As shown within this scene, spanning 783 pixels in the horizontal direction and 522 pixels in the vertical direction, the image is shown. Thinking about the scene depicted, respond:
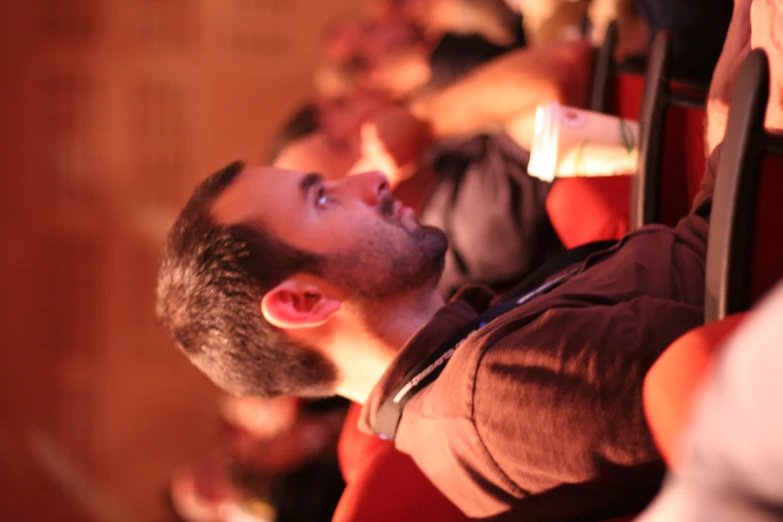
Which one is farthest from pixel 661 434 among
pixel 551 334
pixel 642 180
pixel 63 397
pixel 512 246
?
pixel 63 397

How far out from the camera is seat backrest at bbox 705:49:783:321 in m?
0.60

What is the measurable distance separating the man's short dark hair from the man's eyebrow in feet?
0.28

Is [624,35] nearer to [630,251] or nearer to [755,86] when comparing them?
Result: [630,251]

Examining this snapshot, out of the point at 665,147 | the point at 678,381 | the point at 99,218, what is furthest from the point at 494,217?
the point at 99,218

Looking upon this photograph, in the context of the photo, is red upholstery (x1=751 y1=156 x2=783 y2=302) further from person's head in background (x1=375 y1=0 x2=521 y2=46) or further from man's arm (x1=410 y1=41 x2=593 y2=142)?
person's head in background (x1=375 y1=0 x2=521 y2=46)

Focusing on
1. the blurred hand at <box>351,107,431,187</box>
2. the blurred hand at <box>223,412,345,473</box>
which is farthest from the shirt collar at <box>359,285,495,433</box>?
the blurred hand at <box>223,412,345,473</box>

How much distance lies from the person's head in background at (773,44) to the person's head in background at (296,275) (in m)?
0.47

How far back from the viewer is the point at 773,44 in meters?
0.66

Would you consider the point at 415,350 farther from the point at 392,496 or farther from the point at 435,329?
the point at 392,496

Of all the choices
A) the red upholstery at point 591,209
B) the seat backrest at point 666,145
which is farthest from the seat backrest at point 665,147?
the red upholstery at point 591,209

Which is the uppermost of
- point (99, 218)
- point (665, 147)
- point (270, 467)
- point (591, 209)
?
point (665, 147)

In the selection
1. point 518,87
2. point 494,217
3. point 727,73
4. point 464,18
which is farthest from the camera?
point 464,18

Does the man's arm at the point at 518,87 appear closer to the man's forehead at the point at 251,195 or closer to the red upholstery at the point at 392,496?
the man's forehead at the point at 251,195

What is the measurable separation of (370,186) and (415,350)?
0.29 metres
